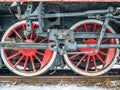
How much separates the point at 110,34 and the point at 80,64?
1.04 meters

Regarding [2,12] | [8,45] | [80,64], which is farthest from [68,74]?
[2,12]

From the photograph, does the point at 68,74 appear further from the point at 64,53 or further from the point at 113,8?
the point at 113,8

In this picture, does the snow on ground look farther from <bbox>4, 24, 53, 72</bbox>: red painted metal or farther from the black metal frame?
the black metal frame

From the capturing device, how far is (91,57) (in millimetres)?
6969

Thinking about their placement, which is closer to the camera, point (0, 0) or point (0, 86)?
point (0, 0)

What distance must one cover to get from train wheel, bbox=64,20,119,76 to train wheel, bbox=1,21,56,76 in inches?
18.9

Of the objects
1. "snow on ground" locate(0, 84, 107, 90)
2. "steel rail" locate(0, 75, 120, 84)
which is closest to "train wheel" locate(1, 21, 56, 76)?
"steel rail" locate(0, 75, 120, 84)

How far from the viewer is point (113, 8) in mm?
6438

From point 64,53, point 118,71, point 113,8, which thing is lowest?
point 118,71

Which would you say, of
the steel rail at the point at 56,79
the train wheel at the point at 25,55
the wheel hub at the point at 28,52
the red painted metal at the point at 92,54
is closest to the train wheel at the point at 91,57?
the red painted metal at the point at 92,54

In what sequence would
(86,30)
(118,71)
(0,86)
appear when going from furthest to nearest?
1. (118,71)
2. (86,30)
3. (0,86)

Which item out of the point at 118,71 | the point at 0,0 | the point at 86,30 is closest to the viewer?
the point at 0,0

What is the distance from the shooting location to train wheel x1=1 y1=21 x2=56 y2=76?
6738 millimetres

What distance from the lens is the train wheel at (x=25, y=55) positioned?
6738mm
